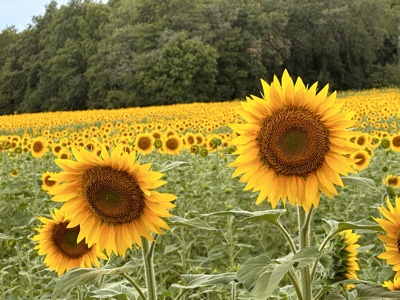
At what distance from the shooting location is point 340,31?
42.6 m

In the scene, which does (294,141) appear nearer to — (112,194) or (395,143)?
(112,194)

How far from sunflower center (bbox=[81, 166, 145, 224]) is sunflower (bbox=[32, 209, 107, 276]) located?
0.60 metres

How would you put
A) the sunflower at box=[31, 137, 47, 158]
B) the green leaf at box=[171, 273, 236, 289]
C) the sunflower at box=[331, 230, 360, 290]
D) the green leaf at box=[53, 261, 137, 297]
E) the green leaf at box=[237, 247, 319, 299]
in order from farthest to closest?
1. the sunflower at box=[31, 137, 47, 158]
2. the sunflower at box=[331, 230, 360, 290]
3. the green leaf at box=[171, 273, 236, 289]
4. the green leaf at box=[53, 261, 137, 297]
5. the green leaf at box=[237, 247, 319, 299]

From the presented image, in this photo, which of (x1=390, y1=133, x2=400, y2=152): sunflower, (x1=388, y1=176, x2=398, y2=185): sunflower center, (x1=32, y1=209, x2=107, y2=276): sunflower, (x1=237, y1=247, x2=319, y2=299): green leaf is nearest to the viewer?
(x1=237, y1=247, x2=319, y2=299): green leaf

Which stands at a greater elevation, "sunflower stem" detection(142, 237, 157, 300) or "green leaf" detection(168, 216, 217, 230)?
"green leaf" detection(168, 216, 217, 230)

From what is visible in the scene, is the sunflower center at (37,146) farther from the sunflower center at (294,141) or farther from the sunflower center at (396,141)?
the sunflower center at (294,141)

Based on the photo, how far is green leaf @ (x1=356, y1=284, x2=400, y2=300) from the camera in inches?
63.9

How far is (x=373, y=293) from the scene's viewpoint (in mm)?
1652

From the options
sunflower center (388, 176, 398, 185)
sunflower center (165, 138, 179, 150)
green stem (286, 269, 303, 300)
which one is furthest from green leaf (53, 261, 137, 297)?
sunflower center (165, 138, 179, 150)

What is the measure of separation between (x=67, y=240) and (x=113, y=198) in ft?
2.52

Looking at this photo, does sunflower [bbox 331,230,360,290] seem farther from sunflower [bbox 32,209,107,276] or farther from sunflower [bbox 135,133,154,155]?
sunflower [bbox 135,133,154,155]

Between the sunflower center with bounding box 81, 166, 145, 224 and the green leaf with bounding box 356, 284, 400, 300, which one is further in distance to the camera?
the sunflower center with bounding box 81, 166, 145, 224

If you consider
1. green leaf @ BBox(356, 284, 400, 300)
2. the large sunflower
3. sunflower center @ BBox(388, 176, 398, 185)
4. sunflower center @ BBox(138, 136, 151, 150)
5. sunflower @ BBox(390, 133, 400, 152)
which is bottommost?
sunflower center @ BBox(388, 176, 398, 185)

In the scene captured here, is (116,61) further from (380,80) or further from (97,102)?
(380,80)
